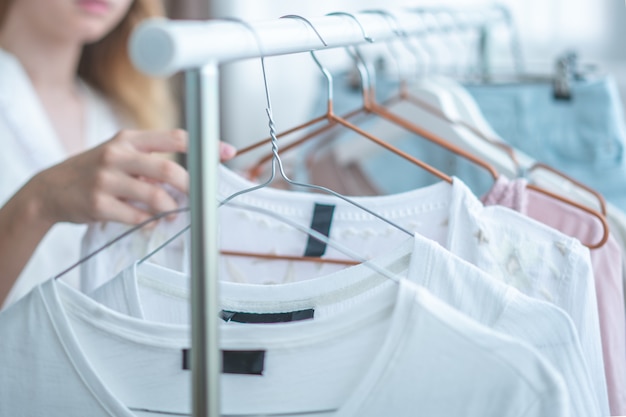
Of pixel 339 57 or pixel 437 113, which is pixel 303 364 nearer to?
pixel 437 113

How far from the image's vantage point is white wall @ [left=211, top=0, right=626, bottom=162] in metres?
2.03

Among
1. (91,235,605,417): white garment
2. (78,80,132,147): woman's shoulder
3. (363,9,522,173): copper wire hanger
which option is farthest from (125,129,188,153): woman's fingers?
(78,80,132,147): woman's shoulder

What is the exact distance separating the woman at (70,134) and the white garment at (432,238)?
0.06m

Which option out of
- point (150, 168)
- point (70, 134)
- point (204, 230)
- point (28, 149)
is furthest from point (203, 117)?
point (70, 134)

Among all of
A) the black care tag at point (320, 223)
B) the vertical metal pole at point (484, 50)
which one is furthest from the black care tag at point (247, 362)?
the vertical metal pole at point (484, 50)

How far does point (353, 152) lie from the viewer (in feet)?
3.73

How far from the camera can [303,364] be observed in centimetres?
53

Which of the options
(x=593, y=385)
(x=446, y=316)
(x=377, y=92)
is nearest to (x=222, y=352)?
(x=446, y=316)

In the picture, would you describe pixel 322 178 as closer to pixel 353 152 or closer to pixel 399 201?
pixel 353 152

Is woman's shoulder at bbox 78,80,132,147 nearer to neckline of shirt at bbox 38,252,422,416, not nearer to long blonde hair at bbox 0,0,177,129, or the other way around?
long blonde hair at bbox 0,0,177,129

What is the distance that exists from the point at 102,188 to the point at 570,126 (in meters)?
0.65

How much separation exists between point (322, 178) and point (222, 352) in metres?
0.63

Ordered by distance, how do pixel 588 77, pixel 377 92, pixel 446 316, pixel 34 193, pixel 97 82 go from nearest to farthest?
pixel 446 316
pixel 34 193
pixel 588 77
pixel 377 92
pixel 97 82

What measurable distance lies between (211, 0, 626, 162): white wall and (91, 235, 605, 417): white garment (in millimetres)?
1354
